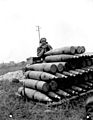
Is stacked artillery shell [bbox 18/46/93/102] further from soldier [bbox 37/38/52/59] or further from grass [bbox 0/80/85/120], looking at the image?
soldier [bbox 37/38/52/59]

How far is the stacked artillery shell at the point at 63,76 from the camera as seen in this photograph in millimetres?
10258

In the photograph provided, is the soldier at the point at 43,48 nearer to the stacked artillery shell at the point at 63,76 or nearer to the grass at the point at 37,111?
the stacked artillery shell at the point at 63,76

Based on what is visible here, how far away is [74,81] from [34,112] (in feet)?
7.75

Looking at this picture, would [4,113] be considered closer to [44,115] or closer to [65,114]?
[44,115]

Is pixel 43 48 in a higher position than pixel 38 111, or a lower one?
higher

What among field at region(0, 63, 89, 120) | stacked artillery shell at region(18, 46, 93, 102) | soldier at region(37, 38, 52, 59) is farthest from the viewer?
soldier at region(37, 38, 52, 59)

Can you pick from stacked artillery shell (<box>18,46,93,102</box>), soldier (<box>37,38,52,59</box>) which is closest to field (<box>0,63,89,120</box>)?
stacked artillery shell (<box>18,46,93,102</box>)

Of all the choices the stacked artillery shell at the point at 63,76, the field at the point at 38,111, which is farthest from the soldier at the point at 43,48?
the field at the point at 38,111

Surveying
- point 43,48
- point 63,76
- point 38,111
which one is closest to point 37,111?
point 38,111

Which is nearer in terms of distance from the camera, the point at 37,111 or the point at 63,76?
the point at 37,111

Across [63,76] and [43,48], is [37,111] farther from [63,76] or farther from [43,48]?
[43,48]

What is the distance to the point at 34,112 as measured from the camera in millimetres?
9594

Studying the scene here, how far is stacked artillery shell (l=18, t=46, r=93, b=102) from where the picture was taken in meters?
10.3

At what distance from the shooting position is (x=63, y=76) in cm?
1008
